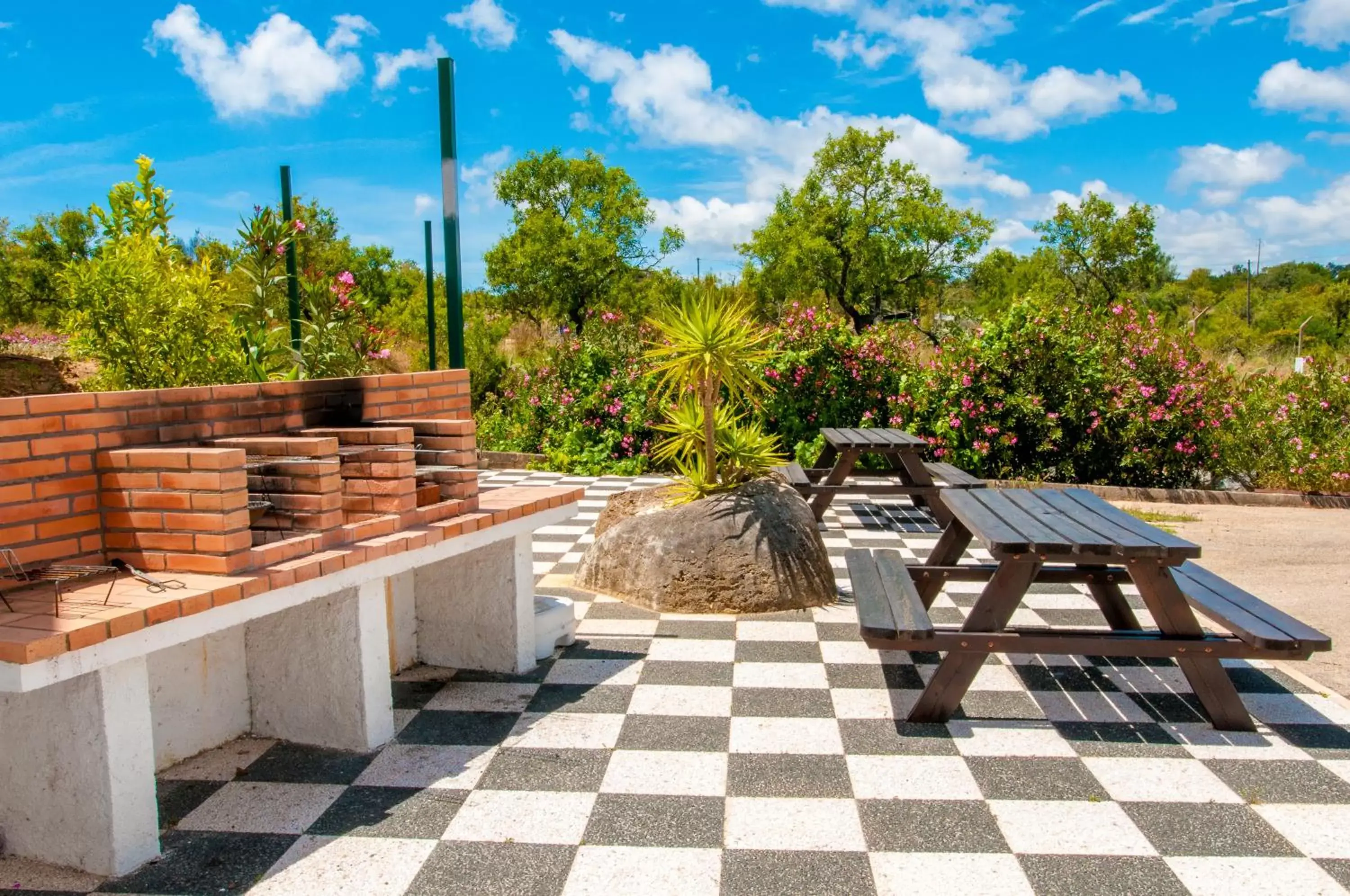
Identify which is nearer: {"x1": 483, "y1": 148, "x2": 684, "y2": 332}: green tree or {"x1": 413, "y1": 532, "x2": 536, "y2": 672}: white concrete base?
{"x1": 413, "y1": 532, "x2": 536, "y2": 672}: white concrete base

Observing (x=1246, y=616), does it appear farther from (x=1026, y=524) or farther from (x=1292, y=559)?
(x=1292, y=559)

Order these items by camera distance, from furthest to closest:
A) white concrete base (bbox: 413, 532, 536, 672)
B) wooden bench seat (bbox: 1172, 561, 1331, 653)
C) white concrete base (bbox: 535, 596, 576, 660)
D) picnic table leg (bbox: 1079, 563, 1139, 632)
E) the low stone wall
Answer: the low stone wall
picnic table leg (bbox: 1079, 563, 1139, 632)
white concrete base (bbox: 535, 596, 576, 660)
white concrete base (bbox: 413, 532, 536, 672)
wooden bench seat (bbox: 1172, 561, 1331, 653)

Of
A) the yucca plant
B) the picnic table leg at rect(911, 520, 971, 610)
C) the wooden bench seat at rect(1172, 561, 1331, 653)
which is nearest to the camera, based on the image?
the wooden bench seat at rect(1172, 561, 1331, 653)

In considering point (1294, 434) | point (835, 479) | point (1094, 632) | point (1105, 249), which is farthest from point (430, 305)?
point (1105, 249)

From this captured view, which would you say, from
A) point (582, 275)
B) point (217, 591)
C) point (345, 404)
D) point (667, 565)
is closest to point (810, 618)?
point (667, 565)

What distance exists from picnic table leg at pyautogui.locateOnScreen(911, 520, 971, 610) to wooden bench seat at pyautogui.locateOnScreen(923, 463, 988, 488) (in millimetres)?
1559

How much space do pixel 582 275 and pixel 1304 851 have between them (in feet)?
96.4

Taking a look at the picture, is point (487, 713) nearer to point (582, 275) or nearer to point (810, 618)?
point (810, 618)

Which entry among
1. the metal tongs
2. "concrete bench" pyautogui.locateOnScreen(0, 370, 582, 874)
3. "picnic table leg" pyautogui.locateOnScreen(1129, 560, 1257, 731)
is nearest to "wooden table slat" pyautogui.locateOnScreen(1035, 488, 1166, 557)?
"picnic table leg" pyautogui.locateOnScreen(1129, 560, 1257, 731)

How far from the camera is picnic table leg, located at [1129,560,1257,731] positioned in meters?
3.62

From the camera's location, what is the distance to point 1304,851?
9.02 feet

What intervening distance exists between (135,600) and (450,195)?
10.5 ft

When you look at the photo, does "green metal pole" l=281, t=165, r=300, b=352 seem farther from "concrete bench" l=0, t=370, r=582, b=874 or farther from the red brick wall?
the red brick wall

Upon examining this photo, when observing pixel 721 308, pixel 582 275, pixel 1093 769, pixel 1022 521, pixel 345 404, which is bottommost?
pixel 1093 769
